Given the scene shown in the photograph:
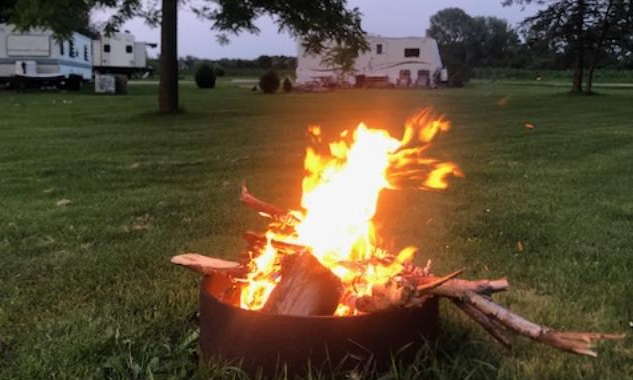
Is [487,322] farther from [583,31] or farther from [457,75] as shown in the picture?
[457,75]

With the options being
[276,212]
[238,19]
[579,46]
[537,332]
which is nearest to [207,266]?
[276,212]

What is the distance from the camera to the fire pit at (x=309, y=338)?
2.70m

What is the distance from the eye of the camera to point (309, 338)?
2.70m

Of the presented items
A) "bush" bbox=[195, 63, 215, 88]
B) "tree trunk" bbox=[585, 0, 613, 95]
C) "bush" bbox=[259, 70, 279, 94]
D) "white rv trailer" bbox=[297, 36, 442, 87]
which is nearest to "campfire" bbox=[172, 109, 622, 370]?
"tree trunk" bbox=[585, 0, 613, 95]

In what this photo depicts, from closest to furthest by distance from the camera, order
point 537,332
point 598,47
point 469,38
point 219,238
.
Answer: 1. point 537,332
2. point 219,238
3. point 598,47
4. point 469,38

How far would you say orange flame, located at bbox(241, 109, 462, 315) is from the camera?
305 cm

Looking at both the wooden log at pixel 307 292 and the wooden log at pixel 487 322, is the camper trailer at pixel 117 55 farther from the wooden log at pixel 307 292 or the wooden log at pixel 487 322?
the wooden log at pixel 487 322

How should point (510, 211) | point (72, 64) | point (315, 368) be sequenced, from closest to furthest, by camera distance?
point (315, 368), point (510, 211), point (72, 64)

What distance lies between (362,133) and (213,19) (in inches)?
591

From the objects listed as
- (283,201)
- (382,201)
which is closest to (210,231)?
(283,201)

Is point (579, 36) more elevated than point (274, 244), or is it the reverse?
point (579, 36)

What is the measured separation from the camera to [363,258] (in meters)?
3.24

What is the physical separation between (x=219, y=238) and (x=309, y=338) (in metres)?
2.72

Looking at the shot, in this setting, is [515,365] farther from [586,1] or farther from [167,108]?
[586,1]
